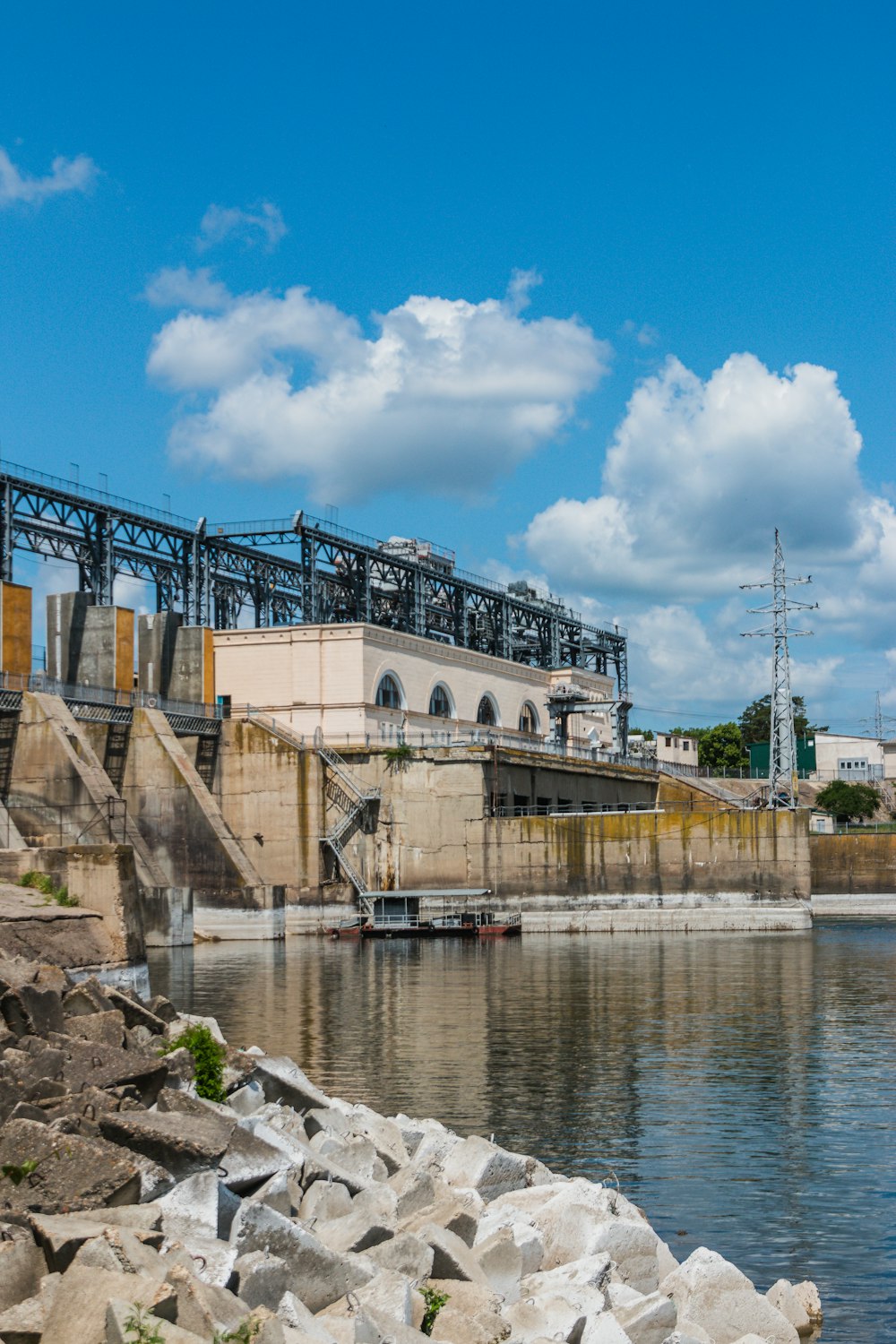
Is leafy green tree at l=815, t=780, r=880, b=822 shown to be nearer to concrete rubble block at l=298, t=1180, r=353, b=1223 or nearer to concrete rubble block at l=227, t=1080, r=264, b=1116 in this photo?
concrete rubble block at l=227, t=1080, r=264, b=1116

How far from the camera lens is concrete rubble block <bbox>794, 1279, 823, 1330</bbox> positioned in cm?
1204

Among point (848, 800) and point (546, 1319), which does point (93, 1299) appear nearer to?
point (546, 1319)

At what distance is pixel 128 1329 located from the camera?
25.4 feet

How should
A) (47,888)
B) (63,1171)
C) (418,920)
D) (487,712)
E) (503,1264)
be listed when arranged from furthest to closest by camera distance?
(487,712) < (418,920) < (47,888) < (503,1264) < (63,1171)

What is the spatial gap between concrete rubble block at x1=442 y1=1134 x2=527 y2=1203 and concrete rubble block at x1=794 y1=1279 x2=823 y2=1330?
9.10ft

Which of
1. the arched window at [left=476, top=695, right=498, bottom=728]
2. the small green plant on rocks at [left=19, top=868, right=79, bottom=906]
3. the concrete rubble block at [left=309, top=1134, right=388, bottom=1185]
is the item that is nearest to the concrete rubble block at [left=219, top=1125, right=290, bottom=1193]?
the concrete rubble block at [left=309, top=1134, right=388, bottom=1185]

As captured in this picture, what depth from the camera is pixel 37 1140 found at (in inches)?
410

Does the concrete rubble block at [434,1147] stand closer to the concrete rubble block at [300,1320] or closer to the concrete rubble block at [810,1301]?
the concrete rubble block at [810,1301]

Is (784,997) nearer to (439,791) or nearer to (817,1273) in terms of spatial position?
(817,1273)

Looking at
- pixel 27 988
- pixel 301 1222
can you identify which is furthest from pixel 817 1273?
pixel 27 988

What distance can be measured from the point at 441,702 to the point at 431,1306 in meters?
70.0

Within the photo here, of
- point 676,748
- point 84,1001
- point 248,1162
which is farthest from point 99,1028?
point 676,748

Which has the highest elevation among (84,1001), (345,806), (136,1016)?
(345,806)

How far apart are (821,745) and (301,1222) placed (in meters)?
133
